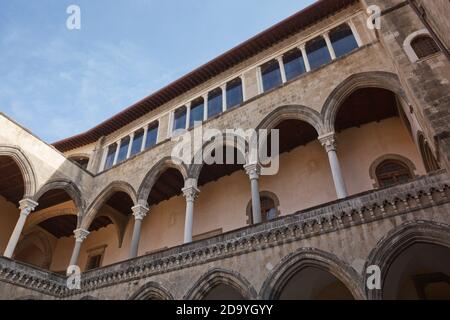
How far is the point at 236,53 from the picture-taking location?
1372cm

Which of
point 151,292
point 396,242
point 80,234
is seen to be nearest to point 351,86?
point 396,242

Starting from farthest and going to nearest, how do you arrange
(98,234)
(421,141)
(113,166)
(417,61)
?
(98,234)
(113,166)
(421,141)
(417,61)

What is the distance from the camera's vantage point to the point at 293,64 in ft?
40.7

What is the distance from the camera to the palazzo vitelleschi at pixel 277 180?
7.32m

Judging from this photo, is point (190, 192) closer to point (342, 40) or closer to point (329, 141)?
point (329, 141)

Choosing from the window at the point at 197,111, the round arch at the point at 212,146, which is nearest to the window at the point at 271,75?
the round arch at the point at 212,146

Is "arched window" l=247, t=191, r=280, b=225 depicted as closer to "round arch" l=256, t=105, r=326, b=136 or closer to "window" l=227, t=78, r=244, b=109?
"round arch" l=256, t=105, r=326, b=136

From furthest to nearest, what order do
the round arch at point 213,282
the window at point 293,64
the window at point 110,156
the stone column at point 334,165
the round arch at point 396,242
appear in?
the window at point 110,156, the window at point 293,64, the stone column at point 334,165, the round arch at point 213,282, the round arch at point 396,242

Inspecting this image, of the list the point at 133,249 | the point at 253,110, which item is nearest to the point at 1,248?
the point at 133,249

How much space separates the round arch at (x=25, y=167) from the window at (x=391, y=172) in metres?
12.1

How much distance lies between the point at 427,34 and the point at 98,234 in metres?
16.1

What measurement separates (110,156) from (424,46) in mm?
13438

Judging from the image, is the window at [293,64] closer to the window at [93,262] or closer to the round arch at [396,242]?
the round arch at [396,242]
